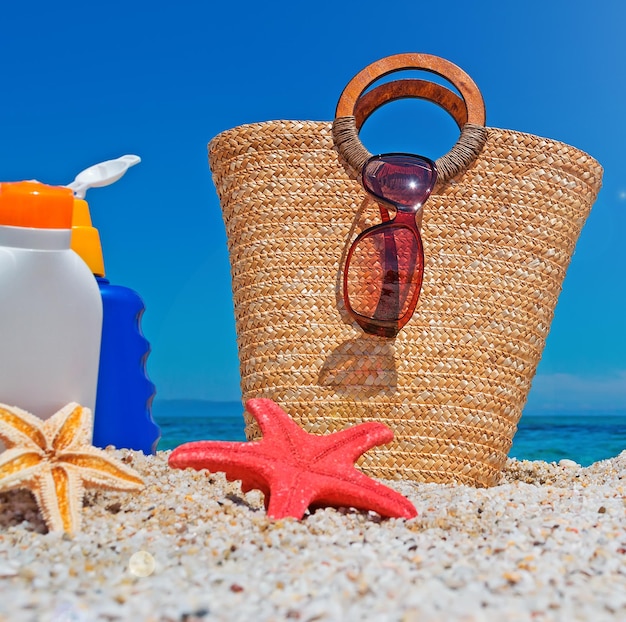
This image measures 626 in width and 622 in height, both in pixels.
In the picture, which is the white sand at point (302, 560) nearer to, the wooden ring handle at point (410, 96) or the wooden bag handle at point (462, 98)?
the wooden bag handle at point (462, 98)

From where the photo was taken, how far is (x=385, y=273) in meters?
1.45

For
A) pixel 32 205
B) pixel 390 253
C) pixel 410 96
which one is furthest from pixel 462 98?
pixel 32 205

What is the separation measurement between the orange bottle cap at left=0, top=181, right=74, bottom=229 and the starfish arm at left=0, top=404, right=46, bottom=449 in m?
0.26

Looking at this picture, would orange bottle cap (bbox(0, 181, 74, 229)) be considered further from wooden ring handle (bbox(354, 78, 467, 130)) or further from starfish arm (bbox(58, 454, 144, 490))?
wooden ring handle (bbox(354, 78, 467, 130))

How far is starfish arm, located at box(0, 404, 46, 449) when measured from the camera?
91 cm

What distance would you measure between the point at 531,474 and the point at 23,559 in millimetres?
1326

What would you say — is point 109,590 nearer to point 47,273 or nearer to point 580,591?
point 580,591

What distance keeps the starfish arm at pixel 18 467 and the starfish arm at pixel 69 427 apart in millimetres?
32

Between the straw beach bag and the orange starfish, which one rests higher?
the straw beach bag

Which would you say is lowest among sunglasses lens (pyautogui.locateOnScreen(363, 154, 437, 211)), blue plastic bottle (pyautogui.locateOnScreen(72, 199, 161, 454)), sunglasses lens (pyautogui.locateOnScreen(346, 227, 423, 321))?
blue plastic bottle (pyautogui.locateOnScreen(72, 199, 161, 454))

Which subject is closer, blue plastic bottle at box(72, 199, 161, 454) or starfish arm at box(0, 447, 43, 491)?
starfish arm at box(0, 447, 43, 491)

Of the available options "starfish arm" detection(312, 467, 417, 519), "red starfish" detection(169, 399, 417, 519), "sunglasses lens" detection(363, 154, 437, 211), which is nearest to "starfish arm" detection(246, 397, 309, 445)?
"red starfish" detection(169, 399, 417, 519)

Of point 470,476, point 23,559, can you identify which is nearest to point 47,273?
point 23,559

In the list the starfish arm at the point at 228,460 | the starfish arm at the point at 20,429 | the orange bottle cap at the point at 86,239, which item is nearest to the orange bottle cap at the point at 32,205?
the orange bottle cap at the point at 86,239
